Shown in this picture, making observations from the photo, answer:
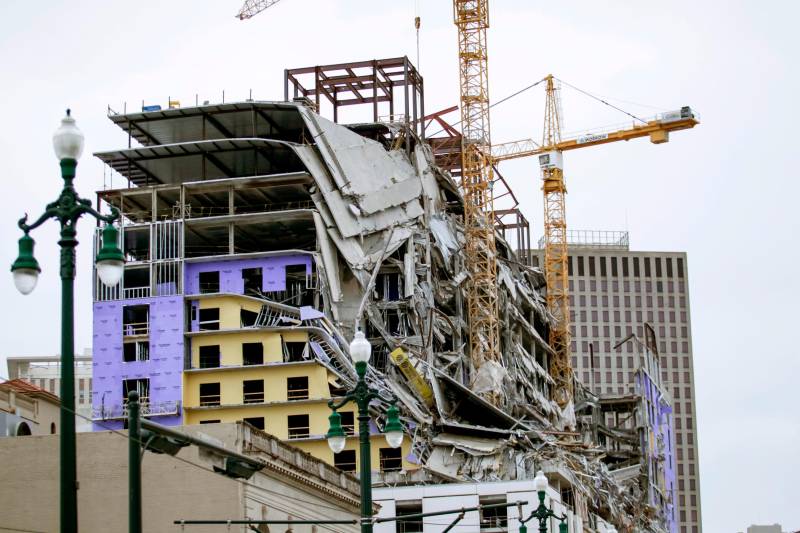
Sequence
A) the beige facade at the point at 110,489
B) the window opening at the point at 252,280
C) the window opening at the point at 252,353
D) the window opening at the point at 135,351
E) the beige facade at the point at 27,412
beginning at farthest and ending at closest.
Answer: the window opening at the point at 252,280 < the window opening at the point at 252,353 < the window opening at the point at 135,351 < the beige facade at the point at 27,412 < the beige facade at the point at 110,489

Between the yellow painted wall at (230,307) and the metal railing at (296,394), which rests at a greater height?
the yellow painted wall at (230,307)

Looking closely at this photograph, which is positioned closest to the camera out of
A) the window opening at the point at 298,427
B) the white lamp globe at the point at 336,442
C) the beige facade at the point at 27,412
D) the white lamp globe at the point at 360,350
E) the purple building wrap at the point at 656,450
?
the white lamp globe at the point at 360,350

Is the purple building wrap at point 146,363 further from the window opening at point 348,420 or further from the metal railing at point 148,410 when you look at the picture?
the window opening at point 348,420

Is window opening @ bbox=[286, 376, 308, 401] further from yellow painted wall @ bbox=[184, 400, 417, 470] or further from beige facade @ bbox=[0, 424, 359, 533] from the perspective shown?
beige facade @ bbox=[0, 424, 359, 533]

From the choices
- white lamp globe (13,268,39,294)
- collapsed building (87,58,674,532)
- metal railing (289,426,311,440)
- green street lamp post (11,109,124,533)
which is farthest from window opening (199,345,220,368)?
white lamp globe (13,268,39,294)

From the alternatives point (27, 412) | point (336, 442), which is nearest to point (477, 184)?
point (27, 412)

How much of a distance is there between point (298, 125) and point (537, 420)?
35618 millimetres

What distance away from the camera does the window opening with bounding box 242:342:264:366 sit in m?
125

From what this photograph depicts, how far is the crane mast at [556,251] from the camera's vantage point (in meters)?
179

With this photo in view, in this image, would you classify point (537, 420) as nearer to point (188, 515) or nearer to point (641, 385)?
point (641, 385)

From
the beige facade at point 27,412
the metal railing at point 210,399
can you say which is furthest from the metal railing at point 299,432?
the beige facade at point 27,412

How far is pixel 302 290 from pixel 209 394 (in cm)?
1151

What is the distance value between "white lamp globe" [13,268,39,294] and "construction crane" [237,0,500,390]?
12315 centimetres

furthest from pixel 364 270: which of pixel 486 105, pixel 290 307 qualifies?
pixel 486 105
